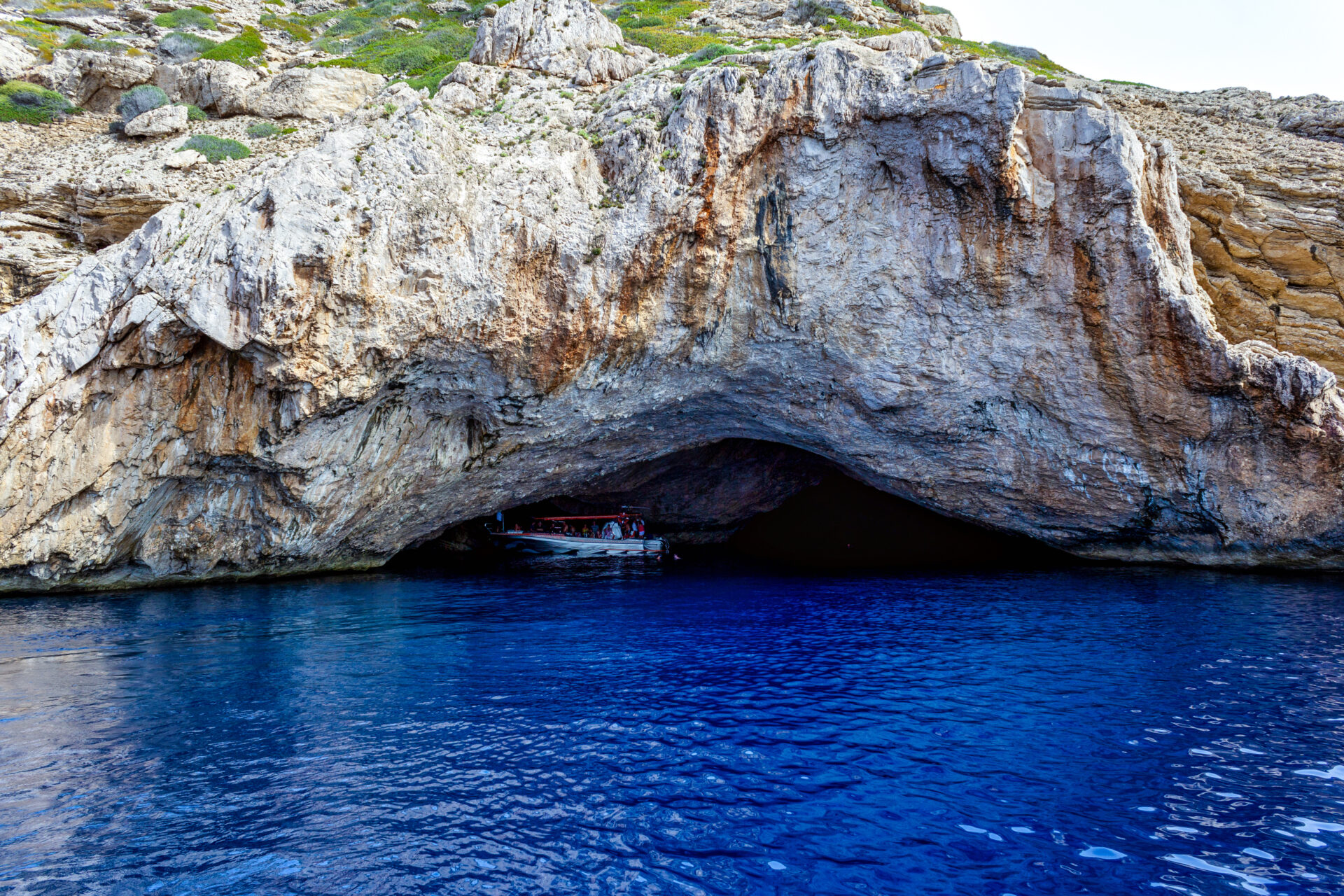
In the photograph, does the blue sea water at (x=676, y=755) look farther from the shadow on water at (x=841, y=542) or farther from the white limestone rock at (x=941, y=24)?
the white limestone rock at (x=941, y=24)

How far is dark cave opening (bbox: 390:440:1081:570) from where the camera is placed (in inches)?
1227

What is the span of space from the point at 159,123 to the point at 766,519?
3046 centimetres

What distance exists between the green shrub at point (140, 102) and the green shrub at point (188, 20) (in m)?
10.4

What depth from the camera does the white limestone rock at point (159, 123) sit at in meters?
24.2

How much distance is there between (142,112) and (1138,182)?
3224 cm

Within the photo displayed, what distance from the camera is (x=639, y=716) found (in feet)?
34.5

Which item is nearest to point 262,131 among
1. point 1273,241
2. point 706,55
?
point 706,55

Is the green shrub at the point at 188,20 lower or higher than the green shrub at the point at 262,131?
higher

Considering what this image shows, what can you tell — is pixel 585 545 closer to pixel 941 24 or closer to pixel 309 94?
pixel 309 94

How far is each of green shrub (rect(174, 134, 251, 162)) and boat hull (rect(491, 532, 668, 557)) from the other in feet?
59.5

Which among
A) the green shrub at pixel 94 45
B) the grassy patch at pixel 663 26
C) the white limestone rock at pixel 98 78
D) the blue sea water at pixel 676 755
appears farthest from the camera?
the green shrub at pixel 94 45

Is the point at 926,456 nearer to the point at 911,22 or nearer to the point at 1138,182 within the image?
the point at 1138,182

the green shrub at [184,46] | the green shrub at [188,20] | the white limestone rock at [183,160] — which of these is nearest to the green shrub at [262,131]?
the white limestone rock at [183,160]

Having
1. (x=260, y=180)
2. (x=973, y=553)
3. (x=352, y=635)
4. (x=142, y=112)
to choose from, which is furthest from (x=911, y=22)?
(x=352, y=635)
